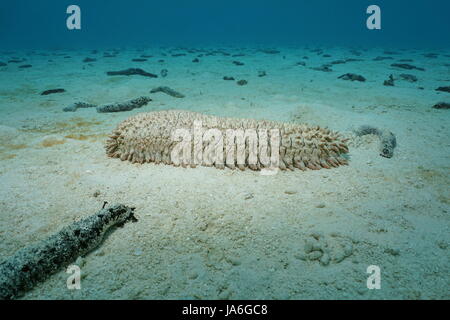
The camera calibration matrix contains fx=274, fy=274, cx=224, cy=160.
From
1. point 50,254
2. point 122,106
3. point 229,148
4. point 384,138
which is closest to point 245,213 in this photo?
point 229,148

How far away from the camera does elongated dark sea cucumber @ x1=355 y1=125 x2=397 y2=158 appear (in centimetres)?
392

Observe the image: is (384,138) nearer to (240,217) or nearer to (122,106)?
(240,217)

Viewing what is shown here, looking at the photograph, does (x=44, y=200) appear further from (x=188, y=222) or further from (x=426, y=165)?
(x=426, y=165)

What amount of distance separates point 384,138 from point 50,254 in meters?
4.46

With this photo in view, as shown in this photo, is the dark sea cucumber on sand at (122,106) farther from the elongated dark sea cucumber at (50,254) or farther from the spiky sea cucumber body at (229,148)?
the elongated dark sea cucumber at (50,254)

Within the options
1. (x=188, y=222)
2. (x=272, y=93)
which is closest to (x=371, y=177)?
(x=188, y=222)

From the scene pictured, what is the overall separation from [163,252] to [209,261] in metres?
0.39

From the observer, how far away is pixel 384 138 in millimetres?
4223

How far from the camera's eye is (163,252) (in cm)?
225

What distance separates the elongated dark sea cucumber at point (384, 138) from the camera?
3924 mm

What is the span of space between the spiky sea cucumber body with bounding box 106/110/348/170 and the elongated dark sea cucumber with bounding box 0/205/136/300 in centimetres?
138

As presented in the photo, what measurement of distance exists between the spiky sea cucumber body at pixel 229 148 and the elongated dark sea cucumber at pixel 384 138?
0.67 metres

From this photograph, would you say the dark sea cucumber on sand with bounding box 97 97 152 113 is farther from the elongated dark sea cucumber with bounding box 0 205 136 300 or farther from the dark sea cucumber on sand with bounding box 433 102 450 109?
the dark sea cucumber on sand with bounding box 433 102 450 109

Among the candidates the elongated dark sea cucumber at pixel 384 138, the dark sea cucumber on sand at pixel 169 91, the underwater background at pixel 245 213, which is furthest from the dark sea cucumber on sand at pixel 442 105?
the dark sea cucumber on sand at pixel 169 91
